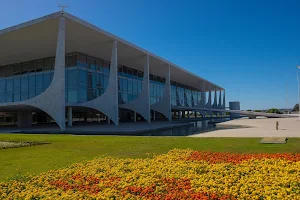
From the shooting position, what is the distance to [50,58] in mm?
35188

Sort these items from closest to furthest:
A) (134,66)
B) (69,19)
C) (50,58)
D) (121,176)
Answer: (121,176) → (69,19) → (50,58) → (134,66)

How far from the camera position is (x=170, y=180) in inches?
229

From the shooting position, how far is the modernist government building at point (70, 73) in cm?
2441

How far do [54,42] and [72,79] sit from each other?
16.5 ft

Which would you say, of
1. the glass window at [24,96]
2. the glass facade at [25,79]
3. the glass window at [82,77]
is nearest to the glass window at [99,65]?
the glass window at [82,77]

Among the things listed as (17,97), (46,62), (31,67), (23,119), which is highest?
(46,62)

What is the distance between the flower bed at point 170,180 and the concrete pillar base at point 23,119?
101 ft

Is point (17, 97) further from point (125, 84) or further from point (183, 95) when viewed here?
point (183, 95)

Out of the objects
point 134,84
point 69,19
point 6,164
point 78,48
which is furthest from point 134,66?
point 6,164

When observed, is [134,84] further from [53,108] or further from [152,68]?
[53,108]

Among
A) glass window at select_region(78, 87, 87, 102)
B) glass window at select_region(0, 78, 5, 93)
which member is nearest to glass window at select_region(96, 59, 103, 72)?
glass window at select_region(78, 87, 87, 102)

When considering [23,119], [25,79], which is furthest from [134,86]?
[23,119]

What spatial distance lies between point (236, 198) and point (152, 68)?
4281 cm

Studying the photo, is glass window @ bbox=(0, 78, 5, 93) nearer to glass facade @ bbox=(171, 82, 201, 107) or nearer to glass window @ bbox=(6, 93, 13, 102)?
glass window @ bbox=(6, 93, 13, 102)
